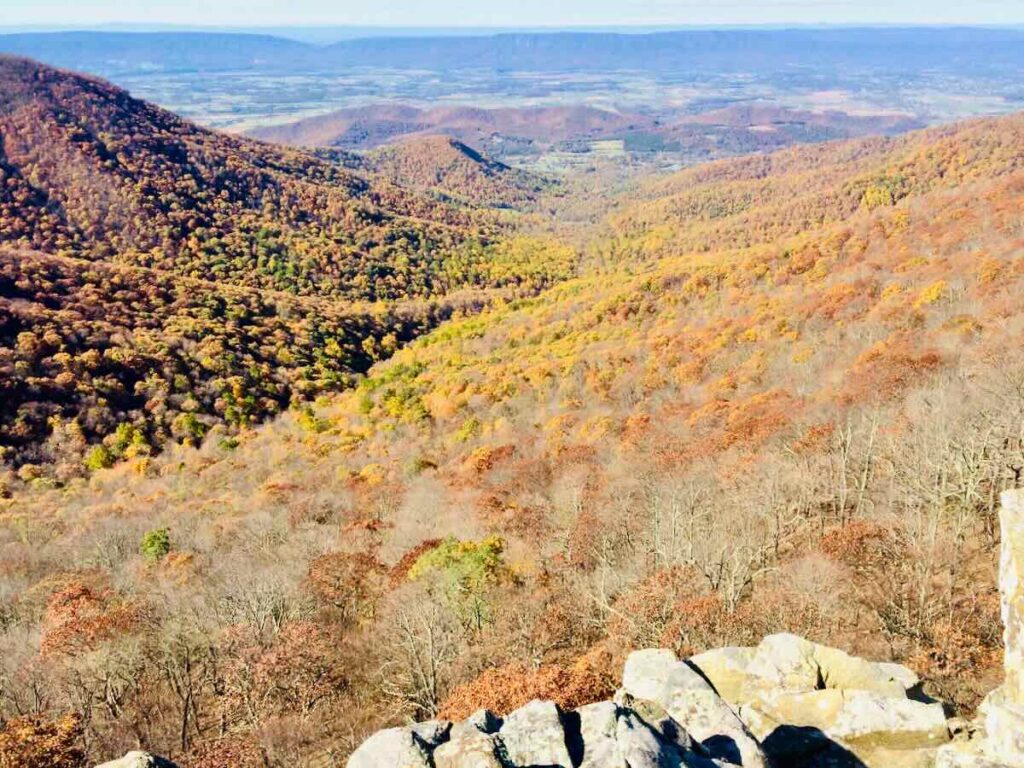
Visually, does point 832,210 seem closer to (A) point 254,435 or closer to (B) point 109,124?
(A) point 254,435

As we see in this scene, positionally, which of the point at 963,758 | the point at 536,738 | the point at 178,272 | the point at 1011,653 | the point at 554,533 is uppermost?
the point at 1011,653

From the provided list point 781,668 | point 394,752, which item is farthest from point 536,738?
point 781,668

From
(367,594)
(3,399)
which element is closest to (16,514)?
(3,399)

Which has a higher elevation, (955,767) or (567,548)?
(955,767)

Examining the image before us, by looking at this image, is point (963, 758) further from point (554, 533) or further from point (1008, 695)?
point (554, 533)

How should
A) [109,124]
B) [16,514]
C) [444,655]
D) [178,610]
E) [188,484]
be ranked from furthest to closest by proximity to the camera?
Answer: [109,124], [188,484], [16,514], [178,610], [444,655]

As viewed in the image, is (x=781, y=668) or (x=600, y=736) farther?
(x=781, y=668)

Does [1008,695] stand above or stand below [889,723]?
above
